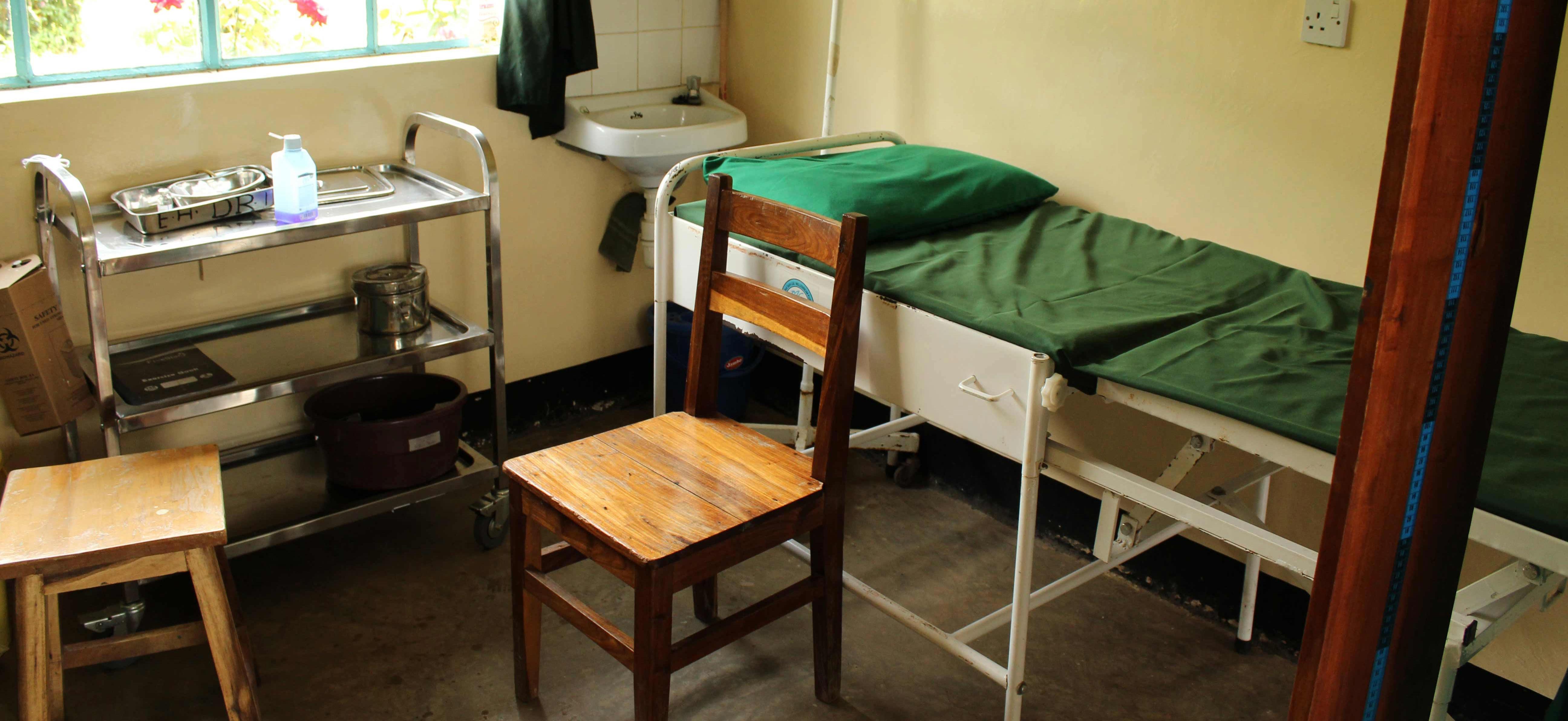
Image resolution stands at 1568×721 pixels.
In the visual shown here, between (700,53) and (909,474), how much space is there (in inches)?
53.5

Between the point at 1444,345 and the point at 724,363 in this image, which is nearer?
the point at 1444,345

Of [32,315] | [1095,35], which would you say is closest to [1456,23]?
[1095,35]

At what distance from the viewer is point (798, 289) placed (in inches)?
80.0

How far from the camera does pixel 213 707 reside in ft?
6.77

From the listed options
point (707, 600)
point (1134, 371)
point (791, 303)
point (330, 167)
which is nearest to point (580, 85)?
point (330, 167)

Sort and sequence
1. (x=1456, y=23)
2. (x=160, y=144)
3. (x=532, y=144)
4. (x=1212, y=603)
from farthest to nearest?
(x=532, y=144) → (x=1212, y=603) → (x=160, y=144) → (x=1456, y=23)

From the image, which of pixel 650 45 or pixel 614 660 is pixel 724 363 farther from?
pixel 614 660

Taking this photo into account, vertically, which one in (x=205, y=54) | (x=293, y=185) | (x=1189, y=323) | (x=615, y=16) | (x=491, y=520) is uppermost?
(x=615, y=16)

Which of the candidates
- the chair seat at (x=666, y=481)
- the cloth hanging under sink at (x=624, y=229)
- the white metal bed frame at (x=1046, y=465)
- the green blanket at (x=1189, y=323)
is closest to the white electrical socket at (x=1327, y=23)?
the green blanket at (x=1189, y=323)

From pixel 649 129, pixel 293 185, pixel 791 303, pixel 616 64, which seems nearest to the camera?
pixel 791 303

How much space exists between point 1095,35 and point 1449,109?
1.91 m

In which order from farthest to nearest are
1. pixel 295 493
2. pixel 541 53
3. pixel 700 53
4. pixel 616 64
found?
pixel 700 53 → pixel 616 64 → pixel 541 53 → pixel 295 493

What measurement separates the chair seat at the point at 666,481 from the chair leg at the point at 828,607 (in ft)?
0.42

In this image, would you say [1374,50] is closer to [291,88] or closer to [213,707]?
[291,88]
